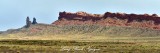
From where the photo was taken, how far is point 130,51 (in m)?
112

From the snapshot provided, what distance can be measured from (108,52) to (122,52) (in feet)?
7.68

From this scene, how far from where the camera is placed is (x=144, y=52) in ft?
359

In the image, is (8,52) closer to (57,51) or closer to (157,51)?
(57,51)

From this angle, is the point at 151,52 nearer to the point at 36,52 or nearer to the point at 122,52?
the point at 122,52

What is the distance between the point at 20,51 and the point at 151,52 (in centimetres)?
2236

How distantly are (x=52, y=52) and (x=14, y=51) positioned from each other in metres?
7.15

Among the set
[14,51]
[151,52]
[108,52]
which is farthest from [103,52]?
[14,51]

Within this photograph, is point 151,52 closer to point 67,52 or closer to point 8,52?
point 67,52

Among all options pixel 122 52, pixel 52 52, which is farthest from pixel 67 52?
pixel 122 52

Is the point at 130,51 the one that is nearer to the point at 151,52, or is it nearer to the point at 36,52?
the point at 151,52

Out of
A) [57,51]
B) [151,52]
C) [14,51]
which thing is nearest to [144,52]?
[151,52]

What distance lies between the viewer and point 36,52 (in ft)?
351

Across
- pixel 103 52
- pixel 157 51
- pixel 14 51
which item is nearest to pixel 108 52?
pixel 103 52

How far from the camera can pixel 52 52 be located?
4281 inches
